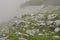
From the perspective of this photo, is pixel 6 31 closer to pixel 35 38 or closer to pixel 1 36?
pixel 1 36

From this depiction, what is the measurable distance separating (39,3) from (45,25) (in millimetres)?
4133

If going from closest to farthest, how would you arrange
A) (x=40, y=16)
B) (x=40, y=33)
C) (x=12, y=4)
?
(x=40, y=33) → (x=40, y=16) → (x=12, y=4)

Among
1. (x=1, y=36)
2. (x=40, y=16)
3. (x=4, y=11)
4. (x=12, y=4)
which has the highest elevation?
(x=12, y=4)

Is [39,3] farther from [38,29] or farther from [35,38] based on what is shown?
[35,38]

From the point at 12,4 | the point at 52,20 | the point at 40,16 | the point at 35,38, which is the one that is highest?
the point at 12,4

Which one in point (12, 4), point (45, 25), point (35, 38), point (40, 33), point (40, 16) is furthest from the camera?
point (12, 4)

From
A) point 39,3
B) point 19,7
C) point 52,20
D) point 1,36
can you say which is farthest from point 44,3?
point 1,36

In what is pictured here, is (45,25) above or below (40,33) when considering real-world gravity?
above

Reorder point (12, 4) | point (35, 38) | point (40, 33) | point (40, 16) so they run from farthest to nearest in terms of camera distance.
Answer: point (12, 4), point (40, 16), point (40, 33), point (35, 38)

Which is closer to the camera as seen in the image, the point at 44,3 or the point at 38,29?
the point at 38,29

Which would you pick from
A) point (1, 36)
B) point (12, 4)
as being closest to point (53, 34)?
point (1, 36)

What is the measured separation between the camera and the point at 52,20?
869 cm

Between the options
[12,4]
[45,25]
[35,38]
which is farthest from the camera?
[12,4]

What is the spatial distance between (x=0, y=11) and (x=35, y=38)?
5273 mm
